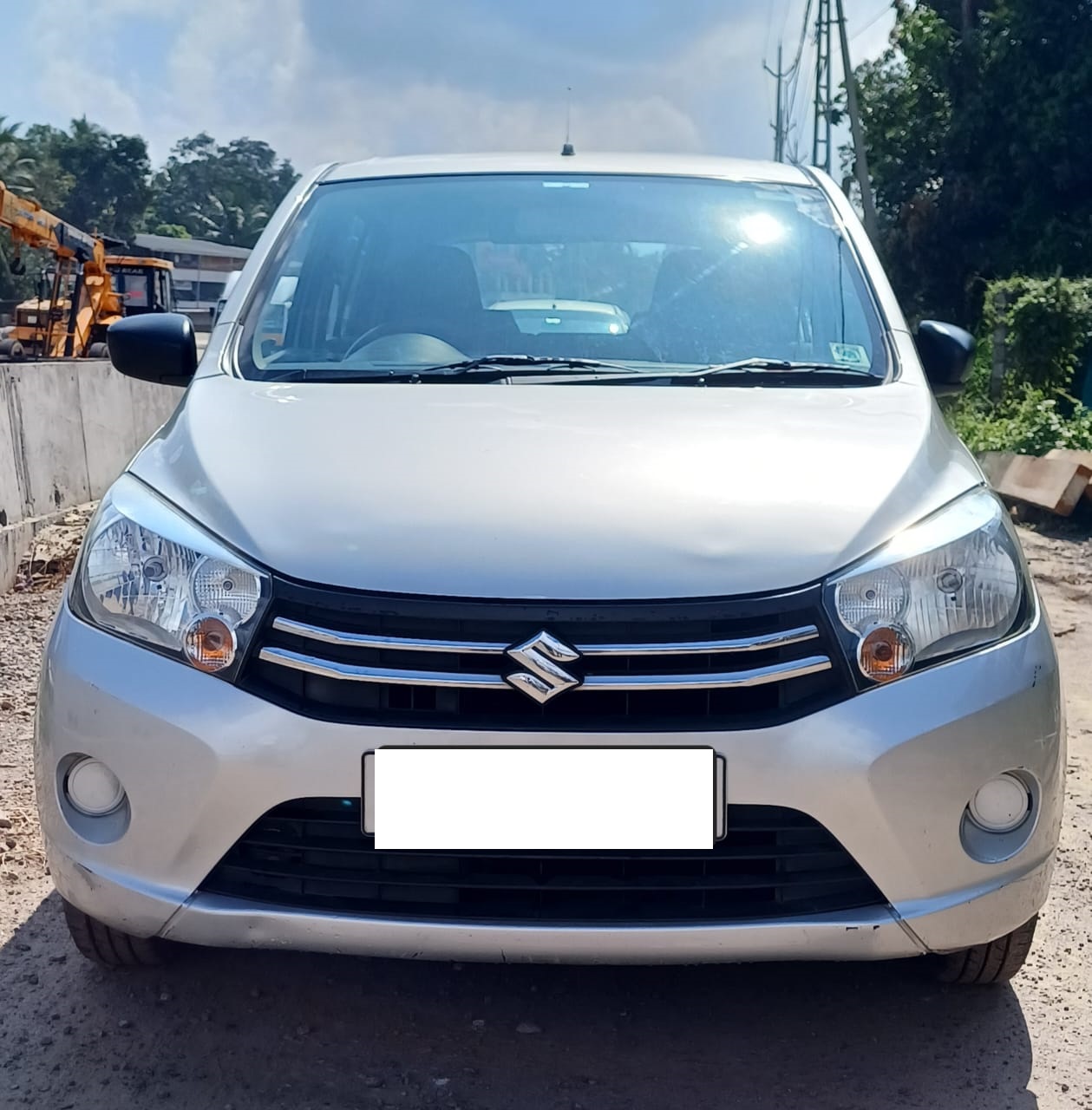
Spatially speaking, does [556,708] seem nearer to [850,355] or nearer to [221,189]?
[850,355]

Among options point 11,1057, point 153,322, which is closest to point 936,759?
point 11,1057

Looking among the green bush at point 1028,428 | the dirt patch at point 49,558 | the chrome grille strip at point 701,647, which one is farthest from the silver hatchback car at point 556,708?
the green bush at point 1028,428

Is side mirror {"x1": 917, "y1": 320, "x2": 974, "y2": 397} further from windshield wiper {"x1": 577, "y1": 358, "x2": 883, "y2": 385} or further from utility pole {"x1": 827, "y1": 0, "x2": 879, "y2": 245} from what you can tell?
utility pole {"x1": 827, "y1": 0, "x2": 879, "y2": 245}

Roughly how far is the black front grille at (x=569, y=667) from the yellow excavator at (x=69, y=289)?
17.7m

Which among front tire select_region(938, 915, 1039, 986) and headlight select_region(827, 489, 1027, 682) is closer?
headlight select_region(827, 489, 1027, 682)

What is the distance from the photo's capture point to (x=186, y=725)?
6.70 feet

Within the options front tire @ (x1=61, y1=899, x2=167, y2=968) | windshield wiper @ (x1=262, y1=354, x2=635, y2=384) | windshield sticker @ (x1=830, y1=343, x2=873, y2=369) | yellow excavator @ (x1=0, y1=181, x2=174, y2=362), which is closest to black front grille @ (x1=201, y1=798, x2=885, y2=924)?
front tire @ (x1=61, y1=899, x2=167, y2=968)

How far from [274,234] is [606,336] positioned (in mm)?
934

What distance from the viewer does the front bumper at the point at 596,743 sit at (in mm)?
1996

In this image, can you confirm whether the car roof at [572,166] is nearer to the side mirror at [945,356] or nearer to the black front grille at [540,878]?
the side mirror at [945,356]

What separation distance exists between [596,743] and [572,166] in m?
2.12

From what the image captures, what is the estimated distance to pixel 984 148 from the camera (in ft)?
83.5

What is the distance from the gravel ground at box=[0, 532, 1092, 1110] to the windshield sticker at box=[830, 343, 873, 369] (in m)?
1.31

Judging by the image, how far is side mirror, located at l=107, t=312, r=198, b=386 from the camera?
311 centimetres
